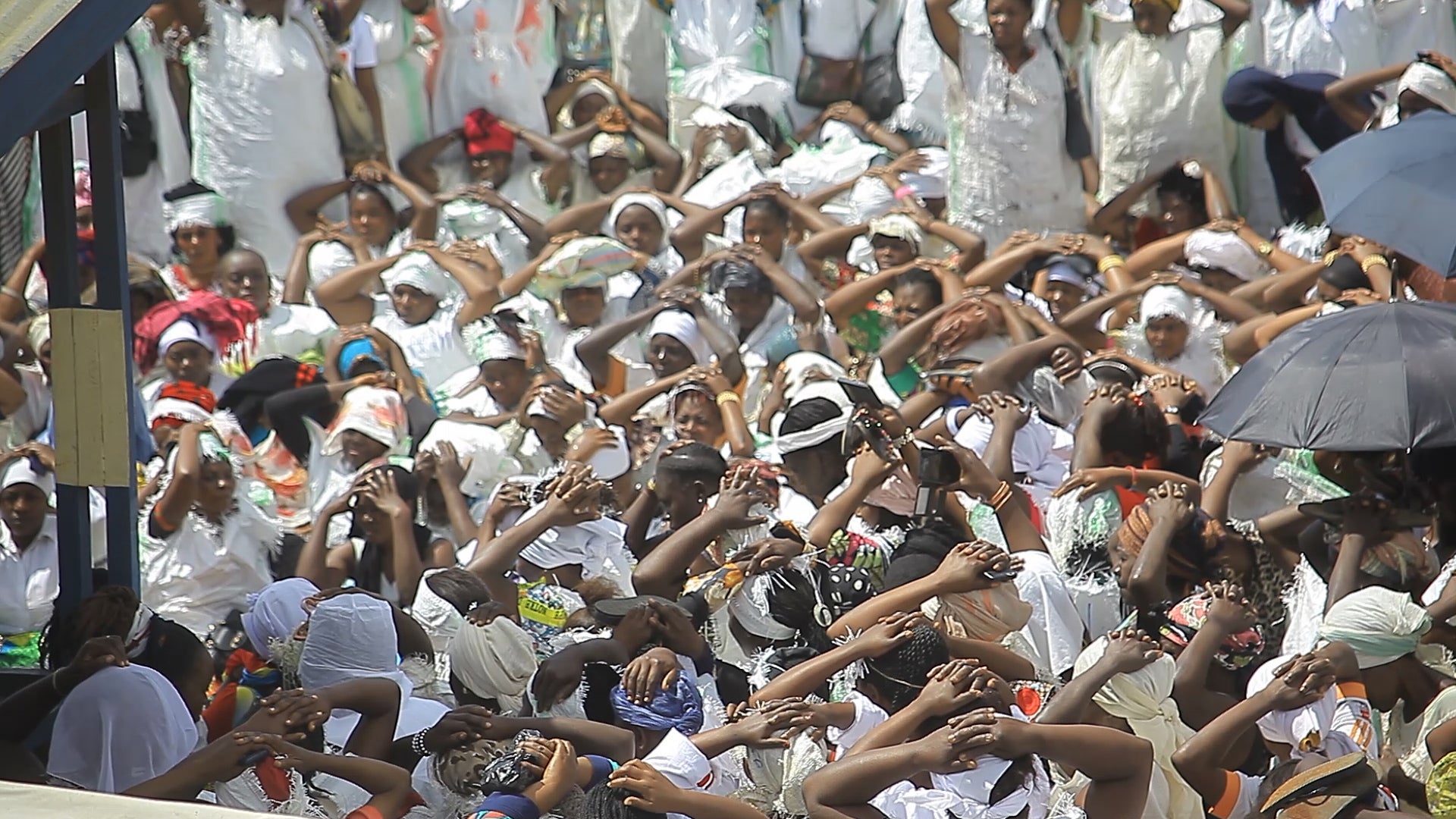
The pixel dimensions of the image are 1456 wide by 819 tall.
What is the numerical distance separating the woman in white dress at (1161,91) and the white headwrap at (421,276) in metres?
3.17

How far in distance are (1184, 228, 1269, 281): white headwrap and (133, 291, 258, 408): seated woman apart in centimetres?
418

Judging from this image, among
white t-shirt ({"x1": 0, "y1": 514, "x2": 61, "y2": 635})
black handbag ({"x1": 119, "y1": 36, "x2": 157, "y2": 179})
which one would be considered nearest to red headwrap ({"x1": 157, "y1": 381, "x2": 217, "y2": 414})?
white t-shirt ({"x1": 0, "y1": 514, "x2": 61, "y2": 635})

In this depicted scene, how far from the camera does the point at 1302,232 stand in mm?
9945

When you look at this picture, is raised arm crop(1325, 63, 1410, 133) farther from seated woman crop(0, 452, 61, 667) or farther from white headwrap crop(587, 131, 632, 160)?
seated woman crop(0, 452, 61, 667)

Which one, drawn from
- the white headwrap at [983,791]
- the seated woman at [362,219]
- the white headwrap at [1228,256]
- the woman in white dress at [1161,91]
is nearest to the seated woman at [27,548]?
the seated woman at [362,219]

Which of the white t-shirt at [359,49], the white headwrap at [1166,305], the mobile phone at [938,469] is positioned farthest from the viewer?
the white t-shirt at [359,49]

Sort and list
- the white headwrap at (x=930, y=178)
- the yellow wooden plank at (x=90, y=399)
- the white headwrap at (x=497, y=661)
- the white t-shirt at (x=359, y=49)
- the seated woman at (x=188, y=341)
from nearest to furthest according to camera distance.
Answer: the yellow wooden plank at (x=90, y=399) < the white headwrap at (x=497, y=661) < the seated woman at (x=188, y=341) < the white headwrap at (x=930, y=178) < the white t-shirt at (x=359, y=49)

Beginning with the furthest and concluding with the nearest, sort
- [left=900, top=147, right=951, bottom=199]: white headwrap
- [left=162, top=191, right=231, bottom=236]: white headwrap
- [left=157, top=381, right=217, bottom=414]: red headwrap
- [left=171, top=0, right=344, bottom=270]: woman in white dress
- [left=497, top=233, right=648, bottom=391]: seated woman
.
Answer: [left=171, top=0, right=344, bottom=270]: woman in white dress → [left=162, top=191, right=231, bottom=236]: white headwrap → [left=900, top=147, right=951, bottom=199]: white headwrap → [left=497, top=233, right=648, bottom=391]: seated woman → [left=157, top=381, right=217, bottom=414]: red headwrap

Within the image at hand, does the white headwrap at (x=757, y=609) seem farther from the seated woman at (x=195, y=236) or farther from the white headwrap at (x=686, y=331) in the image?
the seated woman at (x=195, y=236)

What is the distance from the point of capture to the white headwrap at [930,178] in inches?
428

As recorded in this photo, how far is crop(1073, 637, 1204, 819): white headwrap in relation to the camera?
18.0 feet

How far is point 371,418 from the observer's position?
8.73 m

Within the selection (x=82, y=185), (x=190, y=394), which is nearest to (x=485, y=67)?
(x=82, y=185)

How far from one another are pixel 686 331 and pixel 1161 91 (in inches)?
109
